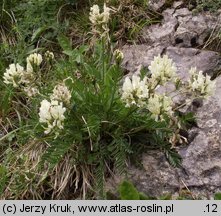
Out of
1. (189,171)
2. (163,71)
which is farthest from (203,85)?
(189,171)

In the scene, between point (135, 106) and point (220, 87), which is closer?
point (135, 106)

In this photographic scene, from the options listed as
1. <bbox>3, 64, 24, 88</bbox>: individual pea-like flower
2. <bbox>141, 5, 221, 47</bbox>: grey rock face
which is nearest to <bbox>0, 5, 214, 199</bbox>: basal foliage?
<bbox>3, 64, 24, 88</bbox>: individual pea-like flower

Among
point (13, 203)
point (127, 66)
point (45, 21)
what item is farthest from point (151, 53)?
point (13, 203)

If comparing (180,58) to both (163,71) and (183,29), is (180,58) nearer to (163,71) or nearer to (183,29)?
(183,29)

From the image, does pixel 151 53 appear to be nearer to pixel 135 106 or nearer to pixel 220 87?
pixel 220 87

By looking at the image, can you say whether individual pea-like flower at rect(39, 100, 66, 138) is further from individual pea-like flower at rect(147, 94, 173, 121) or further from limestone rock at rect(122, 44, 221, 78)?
limestone rock at rect(122, 44, 221, 78)
